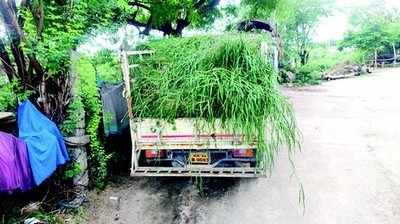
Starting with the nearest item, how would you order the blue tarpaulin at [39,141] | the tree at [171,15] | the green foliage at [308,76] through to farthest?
the blue tarpaulin at [39,141] → the tree at [171,15] → the green foliage at [308,76]

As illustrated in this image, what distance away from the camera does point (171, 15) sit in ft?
41.3

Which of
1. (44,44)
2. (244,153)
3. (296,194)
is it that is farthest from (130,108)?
(296,194)

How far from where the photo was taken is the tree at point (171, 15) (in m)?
12.3

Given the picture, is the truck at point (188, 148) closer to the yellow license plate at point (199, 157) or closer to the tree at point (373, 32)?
the yellow license plate at point (199, 157)

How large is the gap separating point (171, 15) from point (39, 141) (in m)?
8.62

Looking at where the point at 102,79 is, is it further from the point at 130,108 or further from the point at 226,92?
the point at 226,92

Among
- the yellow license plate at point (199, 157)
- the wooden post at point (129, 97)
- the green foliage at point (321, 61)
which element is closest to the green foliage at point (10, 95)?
the wooden post at point (129, 97)

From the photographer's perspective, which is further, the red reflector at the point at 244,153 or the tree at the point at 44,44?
the red reflector at the point at 244,153

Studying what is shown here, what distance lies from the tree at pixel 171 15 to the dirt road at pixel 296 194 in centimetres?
635

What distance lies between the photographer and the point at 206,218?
193 inches

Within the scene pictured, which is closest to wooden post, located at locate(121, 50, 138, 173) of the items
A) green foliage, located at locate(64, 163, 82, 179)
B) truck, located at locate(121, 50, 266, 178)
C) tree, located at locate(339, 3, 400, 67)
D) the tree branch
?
truck, located at locate(121, 50, 266, 178)

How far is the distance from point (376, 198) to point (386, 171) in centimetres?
116

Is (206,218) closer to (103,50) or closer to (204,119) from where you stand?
(204,119)

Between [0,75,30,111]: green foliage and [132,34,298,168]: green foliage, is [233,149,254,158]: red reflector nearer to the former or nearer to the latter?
[132,34,298,168]: green foliage
